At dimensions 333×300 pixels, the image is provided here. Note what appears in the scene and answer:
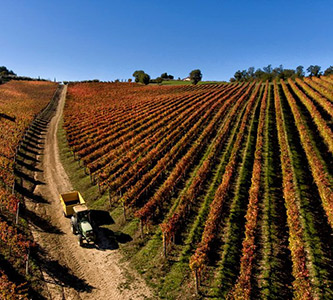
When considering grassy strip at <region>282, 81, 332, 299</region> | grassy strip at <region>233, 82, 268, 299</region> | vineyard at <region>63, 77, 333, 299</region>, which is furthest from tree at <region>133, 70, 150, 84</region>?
grassy strip at <region>233, 82, 268, 299</region>

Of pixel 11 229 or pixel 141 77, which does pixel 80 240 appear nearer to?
pixel 11 229

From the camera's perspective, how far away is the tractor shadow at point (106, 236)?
1830 centimetres

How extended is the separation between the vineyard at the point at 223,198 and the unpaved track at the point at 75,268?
1.15 meters

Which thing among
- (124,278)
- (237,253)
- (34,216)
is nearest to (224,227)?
(237,253)

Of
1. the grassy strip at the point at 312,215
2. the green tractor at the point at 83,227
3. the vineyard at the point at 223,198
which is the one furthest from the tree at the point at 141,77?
the green tractor at the point at 83,227

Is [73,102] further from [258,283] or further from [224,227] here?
[258,283]

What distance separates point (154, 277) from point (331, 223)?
41.4 feet

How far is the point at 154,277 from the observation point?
49.8 ft

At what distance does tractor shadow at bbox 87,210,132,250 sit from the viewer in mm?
18297

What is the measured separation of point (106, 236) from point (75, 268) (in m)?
3.61

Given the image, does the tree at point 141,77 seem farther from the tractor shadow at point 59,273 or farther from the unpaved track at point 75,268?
the tractor shadow at point 59,273

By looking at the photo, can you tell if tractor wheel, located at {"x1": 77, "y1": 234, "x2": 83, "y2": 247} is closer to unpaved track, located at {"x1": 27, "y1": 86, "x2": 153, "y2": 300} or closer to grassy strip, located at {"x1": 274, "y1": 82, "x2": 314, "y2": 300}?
unpaved track, located at {"x1": 27, "y1": 86, "x2": 153, "y2": 300}

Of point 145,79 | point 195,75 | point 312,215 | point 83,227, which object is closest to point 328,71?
point 195,75

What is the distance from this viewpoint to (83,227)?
1783cm
